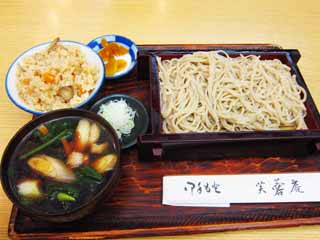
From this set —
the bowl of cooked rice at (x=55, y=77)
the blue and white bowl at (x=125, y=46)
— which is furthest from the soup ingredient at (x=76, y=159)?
the blue and white bowl at (x=125, y=46)

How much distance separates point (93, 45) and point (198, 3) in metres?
1.15

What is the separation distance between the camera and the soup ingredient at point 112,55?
6.41 feet

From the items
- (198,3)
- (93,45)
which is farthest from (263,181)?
(198,3)

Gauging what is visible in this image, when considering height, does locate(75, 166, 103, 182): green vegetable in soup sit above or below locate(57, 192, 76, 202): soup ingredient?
above

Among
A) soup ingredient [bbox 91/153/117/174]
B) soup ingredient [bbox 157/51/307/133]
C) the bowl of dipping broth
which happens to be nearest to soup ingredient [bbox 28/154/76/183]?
the bowl of dipping broth

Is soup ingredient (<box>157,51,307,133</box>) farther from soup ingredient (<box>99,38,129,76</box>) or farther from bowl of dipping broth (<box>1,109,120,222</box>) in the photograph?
bowl of dipping broth (<box>1,109,120,222</box>)

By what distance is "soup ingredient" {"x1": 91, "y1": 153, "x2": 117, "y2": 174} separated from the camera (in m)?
1.36

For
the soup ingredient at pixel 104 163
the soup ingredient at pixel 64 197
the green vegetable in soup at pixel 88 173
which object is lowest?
the soup ingredient at pixel 64 197

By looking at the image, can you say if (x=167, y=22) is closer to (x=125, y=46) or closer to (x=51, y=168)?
(x=125, y=46)

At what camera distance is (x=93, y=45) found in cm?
206

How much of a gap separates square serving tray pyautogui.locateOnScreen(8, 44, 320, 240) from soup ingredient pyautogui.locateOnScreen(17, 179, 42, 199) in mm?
146

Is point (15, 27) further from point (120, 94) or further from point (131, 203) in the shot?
point (131, 203)

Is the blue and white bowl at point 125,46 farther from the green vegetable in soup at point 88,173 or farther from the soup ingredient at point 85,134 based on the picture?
the green vegetable in soup at point 88,173

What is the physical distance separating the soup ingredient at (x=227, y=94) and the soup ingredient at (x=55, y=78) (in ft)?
1.55
